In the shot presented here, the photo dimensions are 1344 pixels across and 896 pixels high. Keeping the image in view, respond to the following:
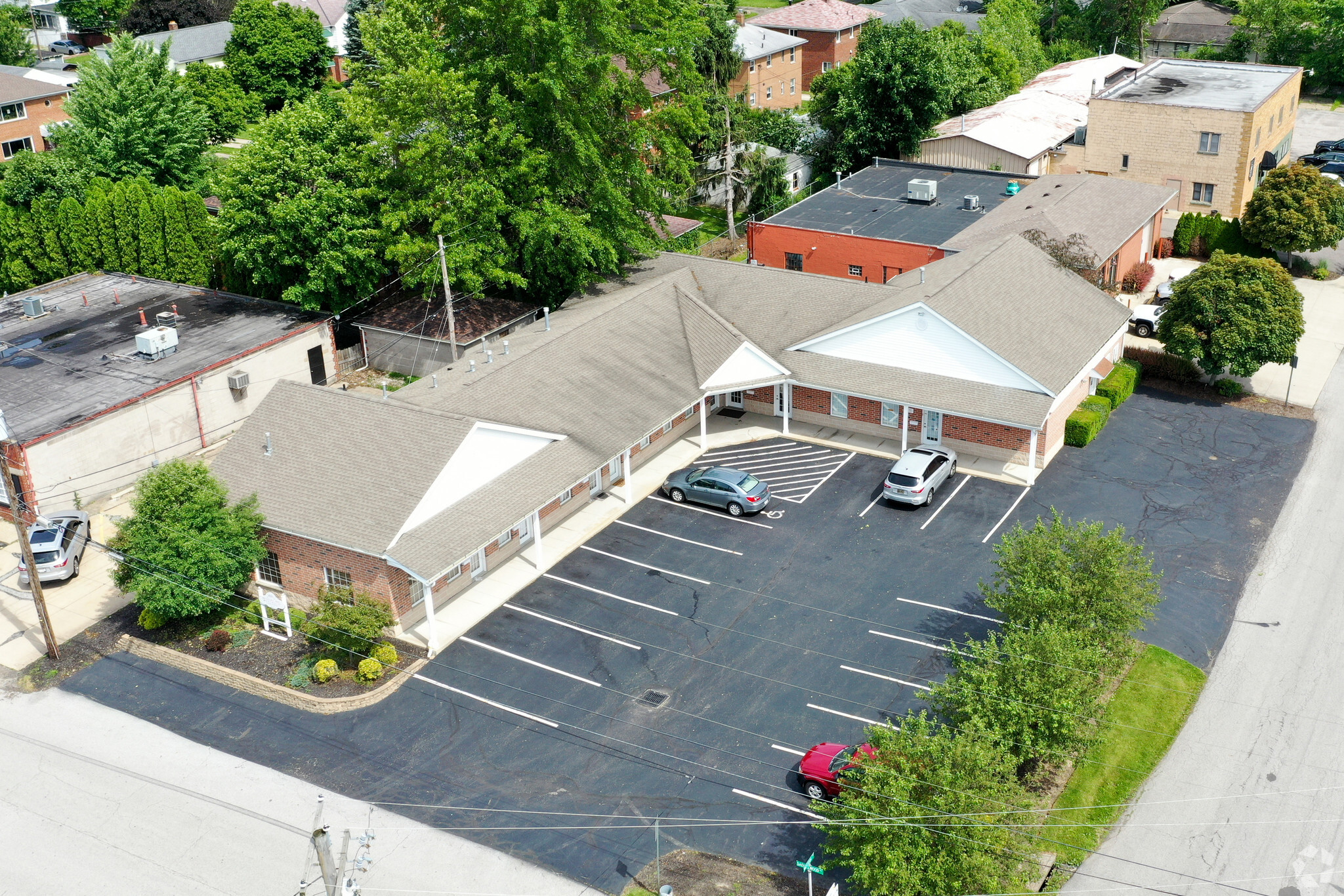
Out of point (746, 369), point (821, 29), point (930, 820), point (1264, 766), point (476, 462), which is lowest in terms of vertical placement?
point (1264, 766)

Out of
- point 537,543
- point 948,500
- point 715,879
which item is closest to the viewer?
point 715,879

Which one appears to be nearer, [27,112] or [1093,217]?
[1093,217]

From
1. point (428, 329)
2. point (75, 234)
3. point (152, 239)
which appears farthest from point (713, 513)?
point (75, 234)

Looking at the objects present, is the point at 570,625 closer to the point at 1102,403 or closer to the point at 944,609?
the point at 944,609

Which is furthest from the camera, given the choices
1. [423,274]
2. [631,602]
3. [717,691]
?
[423,274]

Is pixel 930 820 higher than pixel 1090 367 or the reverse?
the reverse

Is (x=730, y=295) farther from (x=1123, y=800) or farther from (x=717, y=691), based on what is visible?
(x=1123, y=800)

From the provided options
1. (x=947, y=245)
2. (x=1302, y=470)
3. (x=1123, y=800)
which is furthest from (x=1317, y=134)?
(x=1123, y=800)
